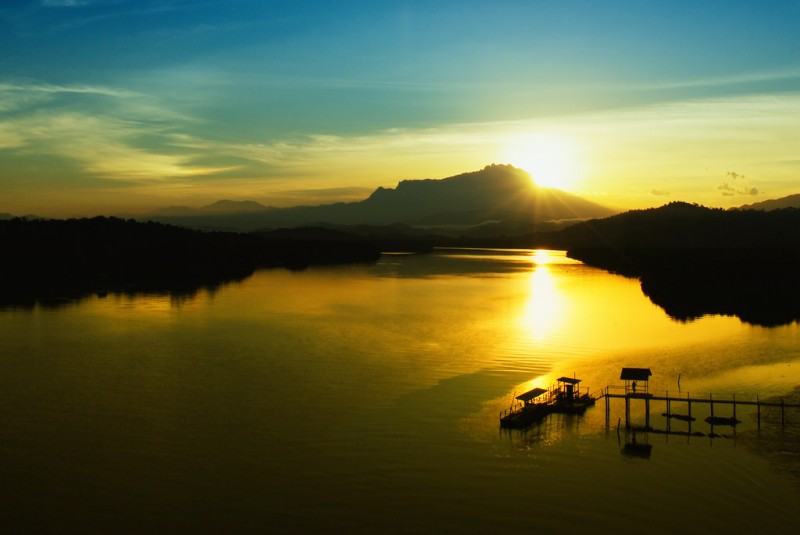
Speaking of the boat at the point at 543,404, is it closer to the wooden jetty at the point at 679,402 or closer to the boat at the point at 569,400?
the boat at the point at 569,400

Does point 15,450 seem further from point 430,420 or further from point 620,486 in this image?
point 620,486

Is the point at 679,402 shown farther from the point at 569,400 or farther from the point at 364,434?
the point at 364,434

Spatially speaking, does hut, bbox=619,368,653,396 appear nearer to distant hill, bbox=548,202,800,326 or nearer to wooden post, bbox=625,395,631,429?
wooden post, bbox=625,395,631,429

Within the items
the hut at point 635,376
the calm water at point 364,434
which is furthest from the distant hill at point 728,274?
the hut at point 635,376

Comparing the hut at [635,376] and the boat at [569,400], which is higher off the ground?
the hut at [635,376]

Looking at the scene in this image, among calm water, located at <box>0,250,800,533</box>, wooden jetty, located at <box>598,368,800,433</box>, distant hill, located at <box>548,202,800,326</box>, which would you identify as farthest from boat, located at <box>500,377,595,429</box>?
distant hill, located at <box>548,202,800,326</box>

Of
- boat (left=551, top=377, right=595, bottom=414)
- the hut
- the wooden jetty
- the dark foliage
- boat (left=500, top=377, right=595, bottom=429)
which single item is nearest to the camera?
→ boat (left=500, top=377, right=595, bottom=429)

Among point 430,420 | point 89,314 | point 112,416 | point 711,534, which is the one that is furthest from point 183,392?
point 89,314
